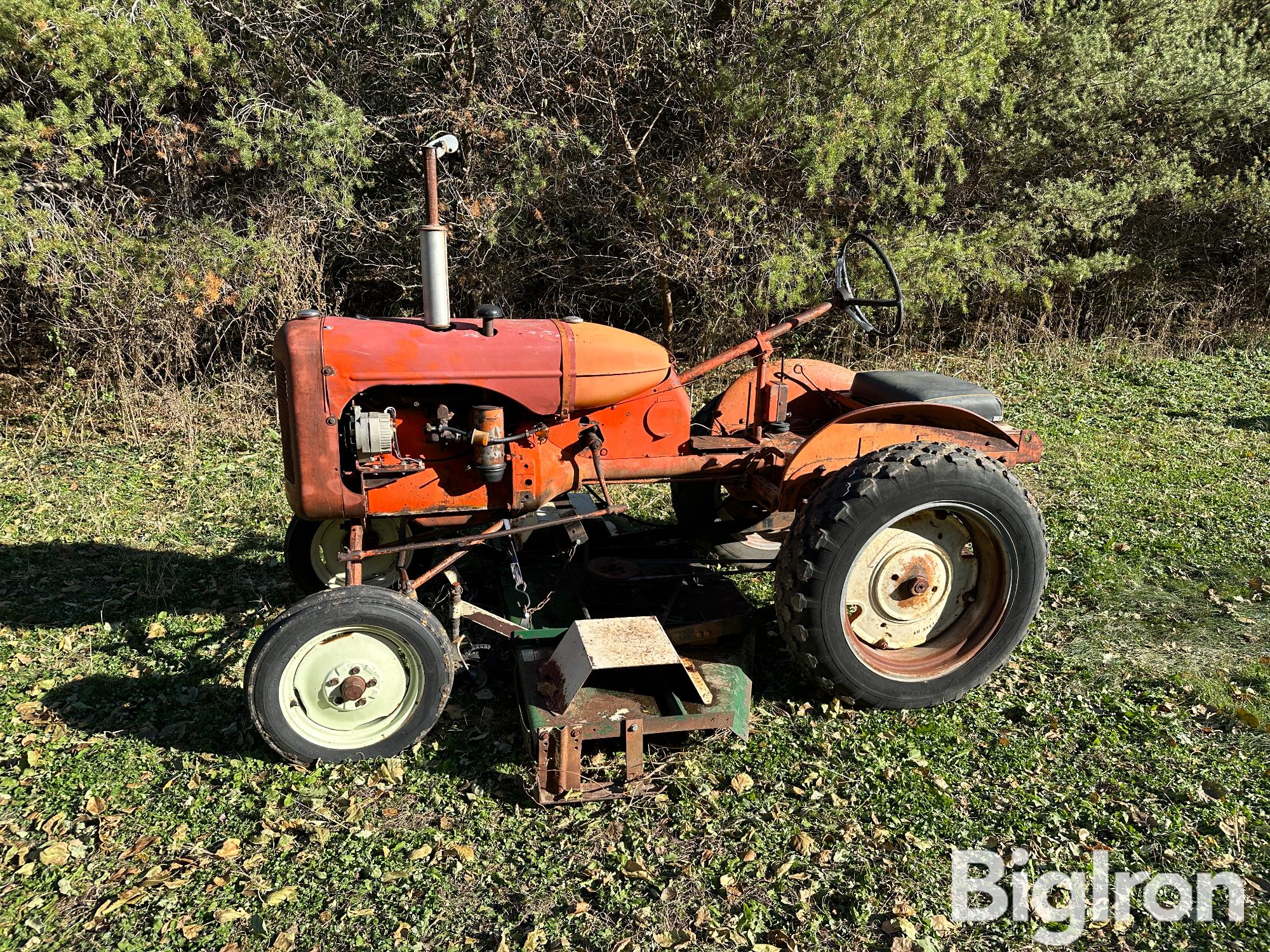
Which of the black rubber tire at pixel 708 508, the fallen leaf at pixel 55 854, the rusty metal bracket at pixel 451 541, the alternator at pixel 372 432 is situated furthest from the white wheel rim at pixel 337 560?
the fallen leaf at pixel 55 854

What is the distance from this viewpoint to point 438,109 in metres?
7.61

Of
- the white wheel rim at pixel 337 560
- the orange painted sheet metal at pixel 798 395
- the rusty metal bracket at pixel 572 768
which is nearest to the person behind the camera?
the rusty metal bracket at pixel 572 768

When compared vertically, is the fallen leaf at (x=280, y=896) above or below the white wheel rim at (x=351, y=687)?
below

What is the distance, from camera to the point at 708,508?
491 centimetres

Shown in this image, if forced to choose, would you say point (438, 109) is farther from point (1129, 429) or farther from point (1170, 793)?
point (1170, 793)

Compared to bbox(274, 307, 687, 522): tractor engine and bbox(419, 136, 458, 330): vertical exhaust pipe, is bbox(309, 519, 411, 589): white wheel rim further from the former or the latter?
bbox(419, 136, 458, 330): vertical exhaust pipe

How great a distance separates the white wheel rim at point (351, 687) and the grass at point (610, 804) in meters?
0.15

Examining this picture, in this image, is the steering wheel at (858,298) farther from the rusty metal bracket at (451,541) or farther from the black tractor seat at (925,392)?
the rusty metal bracket at (451,541)

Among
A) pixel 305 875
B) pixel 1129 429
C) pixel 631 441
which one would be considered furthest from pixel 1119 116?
pixel 305 875

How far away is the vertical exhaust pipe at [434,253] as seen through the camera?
128 inches

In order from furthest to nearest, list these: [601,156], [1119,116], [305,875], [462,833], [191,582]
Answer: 1. [1119,116]
2. [601,156]
3. [191,582]
4. [462,833]
5. [305,875]

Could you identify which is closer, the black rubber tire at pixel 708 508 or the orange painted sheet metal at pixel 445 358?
the orange painted sheet metal at pixel 445 358

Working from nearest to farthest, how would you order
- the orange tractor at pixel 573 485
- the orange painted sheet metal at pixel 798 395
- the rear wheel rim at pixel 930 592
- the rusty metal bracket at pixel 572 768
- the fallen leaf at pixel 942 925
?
the fallen leaf at pixel 942 925, the rusty metal bracket at pixel 572 768, the orange tractor at pixel 573 485, the rear wheel rim at pixel 930 592, the orange painted sheet metal at pixel 798 395

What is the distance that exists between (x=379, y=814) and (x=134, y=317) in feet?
18.8
